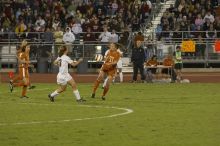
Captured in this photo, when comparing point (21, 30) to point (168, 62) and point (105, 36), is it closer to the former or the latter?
point (105, 36)

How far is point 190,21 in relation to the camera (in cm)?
4131

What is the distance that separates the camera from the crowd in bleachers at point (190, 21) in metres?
40.9

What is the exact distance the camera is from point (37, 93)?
2859 cm

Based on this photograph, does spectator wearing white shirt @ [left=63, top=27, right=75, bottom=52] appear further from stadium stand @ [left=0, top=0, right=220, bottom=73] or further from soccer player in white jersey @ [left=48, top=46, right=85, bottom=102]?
soccer player in white jersey @ [left=48, top=46, right=85, bottom=102]

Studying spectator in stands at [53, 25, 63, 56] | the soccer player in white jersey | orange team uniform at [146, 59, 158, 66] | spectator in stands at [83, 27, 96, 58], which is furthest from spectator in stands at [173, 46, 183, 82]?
the soccer player in white jersey

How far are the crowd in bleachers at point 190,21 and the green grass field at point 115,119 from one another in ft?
39.9

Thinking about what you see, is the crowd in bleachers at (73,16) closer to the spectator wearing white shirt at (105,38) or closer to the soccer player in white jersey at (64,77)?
the spectator wearing white shirt at (105,38)

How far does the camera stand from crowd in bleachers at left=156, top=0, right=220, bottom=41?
40.9m

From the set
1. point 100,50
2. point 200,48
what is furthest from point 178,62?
point 100,50

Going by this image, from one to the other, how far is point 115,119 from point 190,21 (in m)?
23.2

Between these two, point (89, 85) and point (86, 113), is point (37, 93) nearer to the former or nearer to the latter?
point (89, 85)

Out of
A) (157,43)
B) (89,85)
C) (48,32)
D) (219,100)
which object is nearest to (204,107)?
(219,100)

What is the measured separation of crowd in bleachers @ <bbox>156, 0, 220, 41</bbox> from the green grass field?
39.9 feet

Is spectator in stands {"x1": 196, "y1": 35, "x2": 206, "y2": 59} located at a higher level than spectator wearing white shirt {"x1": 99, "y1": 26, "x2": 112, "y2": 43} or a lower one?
lower
